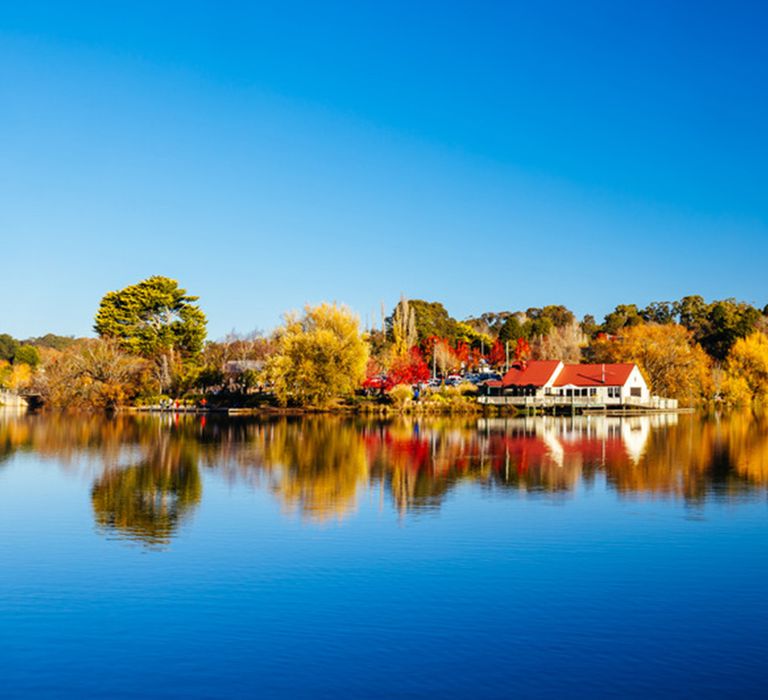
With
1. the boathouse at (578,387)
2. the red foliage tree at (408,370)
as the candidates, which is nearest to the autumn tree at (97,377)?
the red foliage tree at (408,370)

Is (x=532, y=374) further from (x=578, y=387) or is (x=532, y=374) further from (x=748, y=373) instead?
(x=748, y=373)

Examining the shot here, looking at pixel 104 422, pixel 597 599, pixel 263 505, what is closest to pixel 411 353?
pixel 104 422

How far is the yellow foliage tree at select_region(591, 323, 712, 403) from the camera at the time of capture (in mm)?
70500

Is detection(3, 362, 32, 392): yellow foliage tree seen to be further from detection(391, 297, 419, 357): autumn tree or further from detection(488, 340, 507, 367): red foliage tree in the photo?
detection(488, 340, 507, 367): red foliage tree

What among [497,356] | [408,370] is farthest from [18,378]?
[497,356]

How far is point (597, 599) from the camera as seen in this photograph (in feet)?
37.4

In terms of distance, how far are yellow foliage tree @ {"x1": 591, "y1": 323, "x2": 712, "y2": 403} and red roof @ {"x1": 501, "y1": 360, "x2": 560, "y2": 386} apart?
8.21 metres

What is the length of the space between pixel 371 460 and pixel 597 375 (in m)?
41.1

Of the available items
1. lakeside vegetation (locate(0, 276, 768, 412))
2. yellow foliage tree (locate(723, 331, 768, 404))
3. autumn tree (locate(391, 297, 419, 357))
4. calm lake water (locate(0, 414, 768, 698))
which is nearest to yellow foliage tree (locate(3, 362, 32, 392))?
lakeside vegetation (locate(0, 276, 768, 412))

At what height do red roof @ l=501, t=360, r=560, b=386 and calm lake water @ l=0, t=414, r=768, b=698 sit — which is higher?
red roof @ l=501, t=360, r=560, b=386

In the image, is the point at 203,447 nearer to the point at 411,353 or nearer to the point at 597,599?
the point at 597,599

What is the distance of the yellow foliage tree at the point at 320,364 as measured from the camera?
58.2 meters

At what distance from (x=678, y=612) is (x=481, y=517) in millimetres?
7017

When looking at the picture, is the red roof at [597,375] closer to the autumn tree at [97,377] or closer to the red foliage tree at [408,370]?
the red foliage tree at [408,370]
